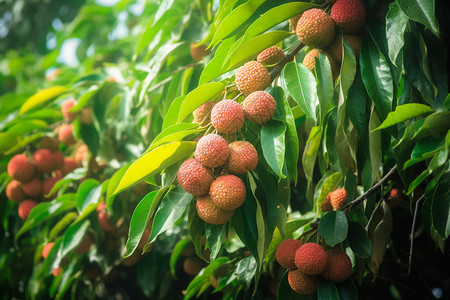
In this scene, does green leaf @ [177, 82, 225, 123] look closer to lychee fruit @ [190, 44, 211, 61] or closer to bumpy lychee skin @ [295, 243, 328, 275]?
bumpy lychee skin @ [295, 243, 328, 275]

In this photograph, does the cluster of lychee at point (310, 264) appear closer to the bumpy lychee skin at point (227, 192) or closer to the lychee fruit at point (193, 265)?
A: the bumpy lychee skin at point (227, 192)

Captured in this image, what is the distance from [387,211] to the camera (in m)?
1.22

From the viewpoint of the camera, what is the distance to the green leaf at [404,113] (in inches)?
34.1

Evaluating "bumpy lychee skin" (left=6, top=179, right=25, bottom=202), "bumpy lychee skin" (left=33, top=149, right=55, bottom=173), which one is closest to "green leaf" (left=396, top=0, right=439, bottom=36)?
"bumpy lychee skin" (left=33, top=149, right=55, bottom=173)

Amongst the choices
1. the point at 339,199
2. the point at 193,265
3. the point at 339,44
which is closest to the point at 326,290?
the point at 339,199

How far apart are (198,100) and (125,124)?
2.56 ft

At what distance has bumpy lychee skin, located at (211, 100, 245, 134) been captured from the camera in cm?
93

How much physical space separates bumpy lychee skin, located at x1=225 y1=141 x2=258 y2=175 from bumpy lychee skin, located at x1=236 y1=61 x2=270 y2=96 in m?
0.15

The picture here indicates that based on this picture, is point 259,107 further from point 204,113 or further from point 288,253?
point 288,253

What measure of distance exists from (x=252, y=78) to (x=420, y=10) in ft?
1.23

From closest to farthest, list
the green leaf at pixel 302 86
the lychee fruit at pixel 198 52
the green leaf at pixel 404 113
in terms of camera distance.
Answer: the green leaf at pixel 404 113
the green leaf at pixel 302 86
the lychee fruit at pixel 198 52

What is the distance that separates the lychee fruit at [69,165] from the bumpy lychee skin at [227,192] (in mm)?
1344

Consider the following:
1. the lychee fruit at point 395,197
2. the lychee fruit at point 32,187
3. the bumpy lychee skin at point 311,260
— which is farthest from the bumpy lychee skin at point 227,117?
the lychee fruit at point 32,187

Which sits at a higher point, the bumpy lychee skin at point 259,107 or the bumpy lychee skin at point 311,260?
the bumpy lychee skin at point 259,107
